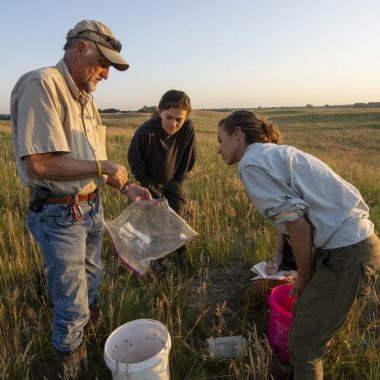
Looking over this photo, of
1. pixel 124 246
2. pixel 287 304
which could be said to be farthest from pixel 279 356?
pixel 124 246

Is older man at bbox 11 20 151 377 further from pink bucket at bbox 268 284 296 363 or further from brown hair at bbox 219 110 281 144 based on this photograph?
pink bucket at bbox 268 284 296 363

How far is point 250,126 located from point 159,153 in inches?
69.9

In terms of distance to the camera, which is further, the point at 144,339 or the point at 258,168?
the point at 144,339

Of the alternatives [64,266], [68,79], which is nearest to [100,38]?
[68,79]

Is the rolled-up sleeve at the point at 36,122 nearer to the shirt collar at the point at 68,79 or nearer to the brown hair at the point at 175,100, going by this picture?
the shirt collar at the point at 68,79

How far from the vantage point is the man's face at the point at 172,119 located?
3486 mm

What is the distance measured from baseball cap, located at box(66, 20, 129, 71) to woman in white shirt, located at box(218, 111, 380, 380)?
0.98 metres

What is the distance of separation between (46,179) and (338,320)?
183 cm

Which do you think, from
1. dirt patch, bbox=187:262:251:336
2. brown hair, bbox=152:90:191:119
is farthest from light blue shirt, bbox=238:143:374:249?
brown hair, bbox=152:90:191:119

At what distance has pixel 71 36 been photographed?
2.05 meters

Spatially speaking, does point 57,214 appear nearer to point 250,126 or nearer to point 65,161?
point 65,161

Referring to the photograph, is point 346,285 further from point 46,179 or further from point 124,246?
point 46,179

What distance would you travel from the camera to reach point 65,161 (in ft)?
6.32

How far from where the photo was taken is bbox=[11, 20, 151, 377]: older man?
1.85 meters
